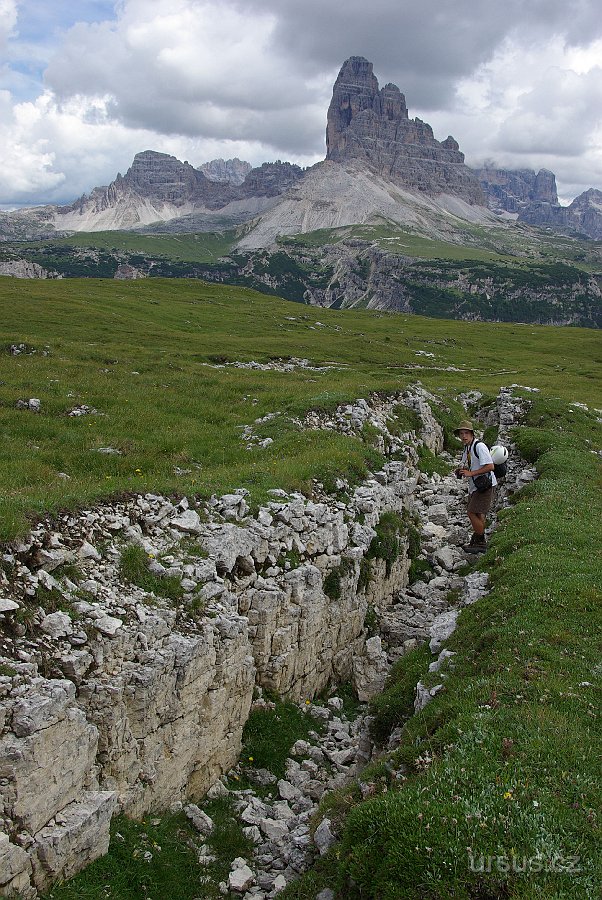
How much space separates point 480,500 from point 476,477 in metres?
1.16

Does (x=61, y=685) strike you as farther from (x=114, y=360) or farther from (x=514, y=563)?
(x=114, y=360)

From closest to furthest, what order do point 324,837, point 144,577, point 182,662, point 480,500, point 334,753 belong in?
point 324,837, point 182,662, point 144,577, point 334,753, point 480,500

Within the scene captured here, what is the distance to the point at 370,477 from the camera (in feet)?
81.6

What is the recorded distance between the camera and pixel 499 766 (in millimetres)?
9320

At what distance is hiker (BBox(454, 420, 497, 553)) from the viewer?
22609mm

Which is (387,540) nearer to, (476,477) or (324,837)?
(476,477)

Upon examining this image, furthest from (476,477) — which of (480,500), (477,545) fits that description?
(477,545)

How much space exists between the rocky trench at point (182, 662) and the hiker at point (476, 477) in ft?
12.7

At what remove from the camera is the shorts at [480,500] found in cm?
2352

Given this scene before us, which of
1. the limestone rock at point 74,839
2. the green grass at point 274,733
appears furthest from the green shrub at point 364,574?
the limestone rock at point 74,839

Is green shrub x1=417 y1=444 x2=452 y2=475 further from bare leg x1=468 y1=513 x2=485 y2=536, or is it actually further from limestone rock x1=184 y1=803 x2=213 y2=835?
limestone rock x1=184 y1=803 x2=213 y2=835

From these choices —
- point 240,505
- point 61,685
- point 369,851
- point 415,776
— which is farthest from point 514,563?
point 61,685

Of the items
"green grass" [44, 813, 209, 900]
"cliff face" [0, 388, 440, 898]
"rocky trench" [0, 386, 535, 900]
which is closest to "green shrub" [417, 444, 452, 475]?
"rocky trench" [0, 386, 535, 900]

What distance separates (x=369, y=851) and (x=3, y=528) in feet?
29.9
